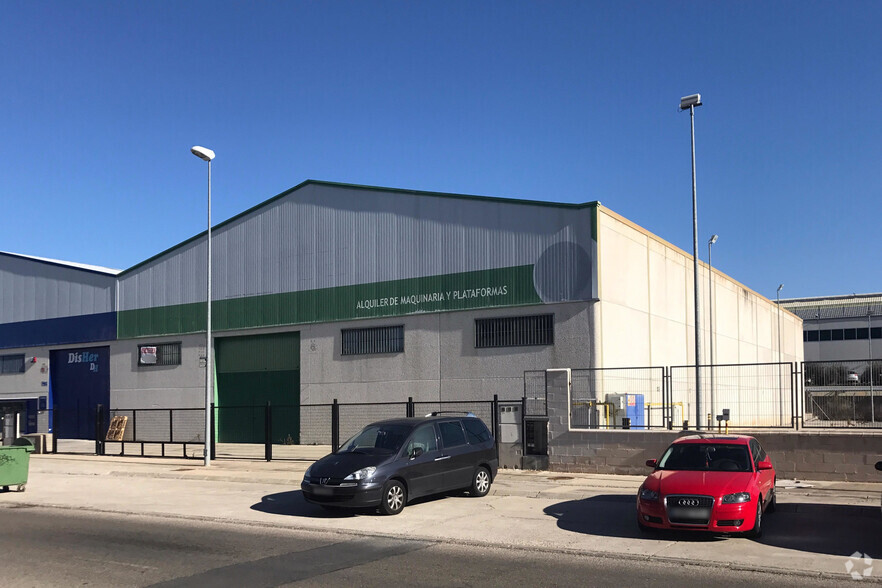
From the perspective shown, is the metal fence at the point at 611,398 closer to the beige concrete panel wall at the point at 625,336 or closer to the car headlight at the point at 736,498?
the beige concrete panel wall at the point at 625,336

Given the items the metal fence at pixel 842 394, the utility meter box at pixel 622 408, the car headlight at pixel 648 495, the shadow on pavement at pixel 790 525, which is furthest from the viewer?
the utility meter box at pixel 622 408

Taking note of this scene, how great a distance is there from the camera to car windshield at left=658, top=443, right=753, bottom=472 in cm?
1191

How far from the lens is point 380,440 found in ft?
48.0

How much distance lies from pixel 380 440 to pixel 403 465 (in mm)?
896

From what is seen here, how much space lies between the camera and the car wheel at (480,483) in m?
15.6

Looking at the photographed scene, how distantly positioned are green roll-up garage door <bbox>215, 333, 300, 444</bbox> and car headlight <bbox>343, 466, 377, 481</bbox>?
1932 centimetres

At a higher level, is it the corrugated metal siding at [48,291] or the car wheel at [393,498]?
the corrugated metal siding at [48,291]

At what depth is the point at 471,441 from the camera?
15.8 m

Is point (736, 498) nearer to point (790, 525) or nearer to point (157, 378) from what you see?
point (790, 525)

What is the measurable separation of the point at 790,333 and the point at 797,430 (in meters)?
44.4

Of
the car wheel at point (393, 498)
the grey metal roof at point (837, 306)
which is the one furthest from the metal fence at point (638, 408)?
the grey metal roof at point (837, 306)

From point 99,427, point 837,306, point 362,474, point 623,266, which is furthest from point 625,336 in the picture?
point 837,306

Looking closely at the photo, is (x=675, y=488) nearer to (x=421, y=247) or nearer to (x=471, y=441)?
(x=471, y=441)

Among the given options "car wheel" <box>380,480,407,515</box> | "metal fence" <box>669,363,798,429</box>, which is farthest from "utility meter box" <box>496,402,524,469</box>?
"car wheel" <box>380,480,407,515</box>
